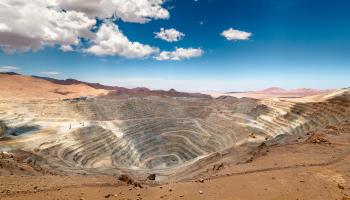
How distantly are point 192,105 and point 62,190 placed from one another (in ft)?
254

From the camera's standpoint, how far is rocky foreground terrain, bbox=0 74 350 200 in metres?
16.6

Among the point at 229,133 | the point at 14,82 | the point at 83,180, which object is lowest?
the point at 229,133

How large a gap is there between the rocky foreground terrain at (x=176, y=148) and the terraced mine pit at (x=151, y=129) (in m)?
0.25

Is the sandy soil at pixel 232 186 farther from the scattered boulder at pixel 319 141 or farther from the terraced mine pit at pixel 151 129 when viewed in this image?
the terraced mine pit at pixel 151 129

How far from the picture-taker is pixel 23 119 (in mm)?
61000

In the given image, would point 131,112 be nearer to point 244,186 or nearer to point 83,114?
point 83,114

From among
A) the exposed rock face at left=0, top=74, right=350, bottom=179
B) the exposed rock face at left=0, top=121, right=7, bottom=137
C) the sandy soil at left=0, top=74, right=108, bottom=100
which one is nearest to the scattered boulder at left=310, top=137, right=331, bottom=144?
the exposed rock face at left=0, top=74, right=350, bottom=179

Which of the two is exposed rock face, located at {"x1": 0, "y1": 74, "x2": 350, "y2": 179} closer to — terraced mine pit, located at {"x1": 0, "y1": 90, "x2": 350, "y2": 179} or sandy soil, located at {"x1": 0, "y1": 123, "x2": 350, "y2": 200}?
terraced mine pit, located at {"x1": 0, "y1": 90, "x2": 350, "y2": 179}

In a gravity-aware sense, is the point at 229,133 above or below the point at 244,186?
below

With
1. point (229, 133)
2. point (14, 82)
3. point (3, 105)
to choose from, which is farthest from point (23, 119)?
point (14, 82)

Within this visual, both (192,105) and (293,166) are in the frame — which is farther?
(192,105)

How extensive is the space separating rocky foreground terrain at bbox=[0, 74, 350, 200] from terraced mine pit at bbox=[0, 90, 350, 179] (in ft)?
0.81

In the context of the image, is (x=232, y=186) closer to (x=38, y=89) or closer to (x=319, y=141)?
(x=319, y=141)

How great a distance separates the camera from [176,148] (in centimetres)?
6675
